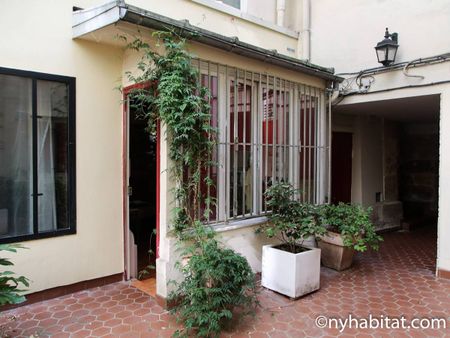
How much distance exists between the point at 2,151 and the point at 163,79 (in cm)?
208

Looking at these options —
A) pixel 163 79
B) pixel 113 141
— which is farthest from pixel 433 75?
pixel 113 141

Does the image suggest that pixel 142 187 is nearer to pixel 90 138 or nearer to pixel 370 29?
pixel 90 138

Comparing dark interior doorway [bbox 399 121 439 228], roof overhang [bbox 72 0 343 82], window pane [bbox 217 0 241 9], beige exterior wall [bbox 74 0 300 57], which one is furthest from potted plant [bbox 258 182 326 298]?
dark interior doorway [bbox 399 121 439 228]

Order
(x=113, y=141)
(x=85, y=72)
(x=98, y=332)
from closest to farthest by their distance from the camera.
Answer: (x=98, y=332), (x=85, y=72), (x=113, y=141)

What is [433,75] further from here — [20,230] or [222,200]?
[20,230]

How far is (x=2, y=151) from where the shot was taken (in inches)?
160

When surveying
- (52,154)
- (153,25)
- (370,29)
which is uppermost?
(370,29)

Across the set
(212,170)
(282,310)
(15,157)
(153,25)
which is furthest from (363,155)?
(15,157)

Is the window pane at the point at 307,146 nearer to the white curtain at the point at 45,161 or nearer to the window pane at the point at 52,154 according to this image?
the window pane at the point at 52,154

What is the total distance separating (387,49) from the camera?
567cm

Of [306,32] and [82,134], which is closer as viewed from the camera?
[82,134]

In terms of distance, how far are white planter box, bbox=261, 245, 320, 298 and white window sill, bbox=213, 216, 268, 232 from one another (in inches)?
15.6

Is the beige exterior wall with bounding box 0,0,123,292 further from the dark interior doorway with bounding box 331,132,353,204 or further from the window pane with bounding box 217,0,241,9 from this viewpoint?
the dark interior doorway with bounding box 331,132,353,204

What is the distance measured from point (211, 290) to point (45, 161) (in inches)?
105
